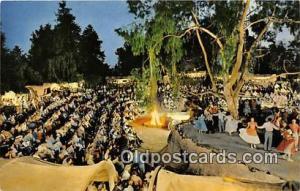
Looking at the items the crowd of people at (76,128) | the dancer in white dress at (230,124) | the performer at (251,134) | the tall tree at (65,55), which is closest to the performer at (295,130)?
the performer at (251,134)

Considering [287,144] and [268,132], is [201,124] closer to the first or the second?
[268,132]

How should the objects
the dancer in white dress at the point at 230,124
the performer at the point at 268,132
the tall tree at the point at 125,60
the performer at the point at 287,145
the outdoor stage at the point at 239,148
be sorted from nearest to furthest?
the outdoor stage at the point at 239,148 < the performer at the point at 287,145 < the performer at the point at 268,132 < the tall tree at the point at 125,60 < the dancer in white dress at the point at 230,124

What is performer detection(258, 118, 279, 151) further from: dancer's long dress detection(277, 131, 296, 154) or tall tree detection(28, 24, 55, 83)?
tall tree detection(28, 24, 55, 83)

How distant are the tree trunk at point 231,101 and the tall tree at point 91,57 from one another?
1.22m

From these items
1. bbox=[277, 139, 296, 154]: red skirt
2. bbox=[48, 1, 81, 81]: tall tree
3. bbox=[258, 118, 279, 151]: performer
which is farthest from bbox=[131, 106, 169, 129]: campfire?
bbox=[277, 139, 296, 154]: red skirt

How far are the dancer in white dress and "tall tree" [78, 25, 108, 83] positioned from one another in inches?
52.0

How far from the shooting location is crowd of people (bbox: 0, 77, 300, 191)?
503 cm

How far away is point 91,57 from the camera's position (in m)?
5.16

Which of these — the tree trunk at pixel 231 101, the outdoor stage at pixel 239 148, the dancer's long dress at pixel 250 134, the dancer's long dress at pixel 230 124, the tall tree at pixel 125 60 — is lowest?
the outdoor stage at pixel 239 148

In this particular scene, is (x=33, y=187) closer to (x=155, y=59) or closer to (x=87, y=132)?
(x=87, y=132)

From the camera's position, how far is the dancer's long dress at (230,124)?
17.1 feet

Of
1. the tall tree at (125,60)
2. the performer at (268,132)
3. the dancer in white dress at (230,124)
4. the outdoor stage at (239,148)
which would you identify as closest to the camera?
the outdoor stage at (239,148)

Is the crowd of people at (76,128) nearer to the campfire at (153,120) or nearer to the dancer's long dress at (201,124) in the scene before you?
the campfire at (153,120)

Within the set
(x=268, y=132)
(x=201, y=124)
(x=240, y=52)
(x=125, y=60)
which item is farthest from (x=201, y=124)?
(x=125, y=60)
